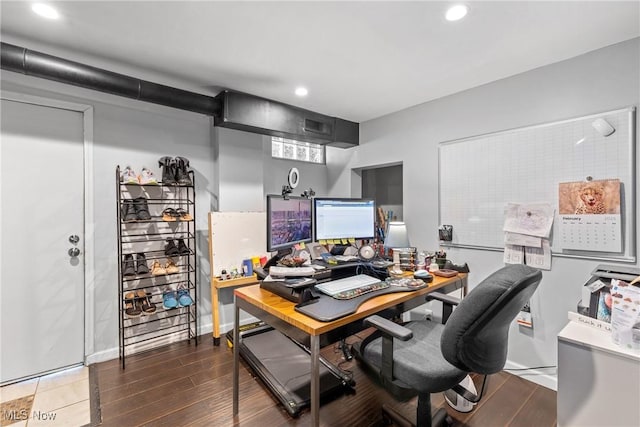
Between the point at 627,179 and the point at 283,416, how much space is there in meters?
2.70

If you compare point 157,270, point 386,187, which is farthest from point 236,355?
point 386,187

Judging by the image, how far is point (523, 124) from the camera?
231cm

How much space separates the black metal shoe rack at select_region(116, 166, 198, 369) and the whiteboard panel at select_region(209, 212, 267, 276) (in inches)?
8.2

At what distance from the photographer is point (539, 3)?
1544 mm

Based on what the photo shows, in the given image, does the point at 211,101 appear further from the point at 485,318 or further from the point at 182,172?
the point at 485,318

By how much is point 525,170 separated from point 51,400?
154 inches

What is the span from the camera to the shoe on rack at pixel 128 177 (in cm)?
247

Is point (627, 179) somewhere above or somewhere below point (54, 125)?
below

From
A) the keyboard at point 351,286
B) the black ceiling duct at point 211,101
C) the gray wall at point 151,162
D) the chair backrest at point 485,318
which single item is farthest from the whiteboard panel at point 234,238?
the chair backrest at point 485,318

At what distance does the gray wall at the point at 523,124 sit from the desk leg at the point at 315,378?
197 centimetres

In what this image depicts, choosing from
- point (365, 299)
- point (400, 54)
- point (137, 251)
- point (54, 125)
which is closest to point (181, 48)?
point (54, 125)

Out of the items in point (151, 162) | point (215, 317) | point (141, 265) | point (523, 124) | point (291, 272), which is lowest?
point (215, 317)

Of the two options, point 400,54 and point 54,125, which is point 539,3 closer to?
point 400,54

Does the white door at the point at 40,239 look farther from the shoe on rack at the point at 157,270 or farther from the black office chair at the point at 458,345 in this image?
the black office chair at the point at 458,345
